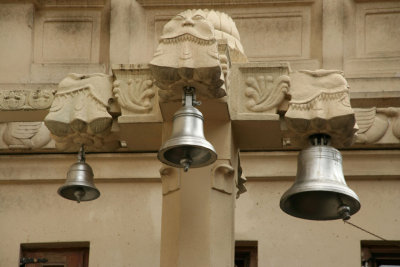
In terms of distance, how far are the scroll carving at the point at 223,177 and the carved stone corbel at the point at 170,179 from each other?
0.98 feet

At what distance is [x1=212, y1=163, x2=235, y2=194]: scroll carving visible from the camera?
1182cm

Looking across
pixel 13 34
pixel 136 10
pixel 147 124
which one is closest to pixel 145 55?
pixel 136 10

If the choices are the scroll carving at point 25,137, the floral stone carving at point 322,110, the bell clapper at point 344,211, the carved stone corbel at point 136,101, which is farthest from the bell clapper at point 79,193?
the scroll carving at point 25,137

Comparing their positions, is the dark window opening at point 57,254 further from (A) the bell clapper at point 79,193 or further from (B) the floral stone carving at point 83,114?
(B) the floral stone carving at point 83,114

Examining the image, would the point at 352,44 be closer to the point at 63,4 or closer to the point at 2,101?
the point at 63,4

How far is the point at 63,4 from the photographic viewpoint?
16969 millimetres

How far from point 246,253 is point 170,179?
13.8 ft

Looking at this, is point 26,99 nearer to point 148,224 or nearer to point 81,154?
point 81,154

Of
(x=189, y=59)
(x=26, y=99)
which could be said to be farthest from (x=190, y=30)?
(x=26, y=99)

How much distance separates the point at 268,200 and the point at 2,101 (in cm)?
380

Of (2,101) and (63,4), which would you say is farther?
(63,4)

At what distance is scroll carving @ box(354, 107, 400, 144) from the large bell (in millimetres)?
4816

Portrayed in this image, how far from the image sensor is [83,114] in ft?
39.9

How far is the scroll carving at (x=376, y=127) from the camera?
52.1ft
